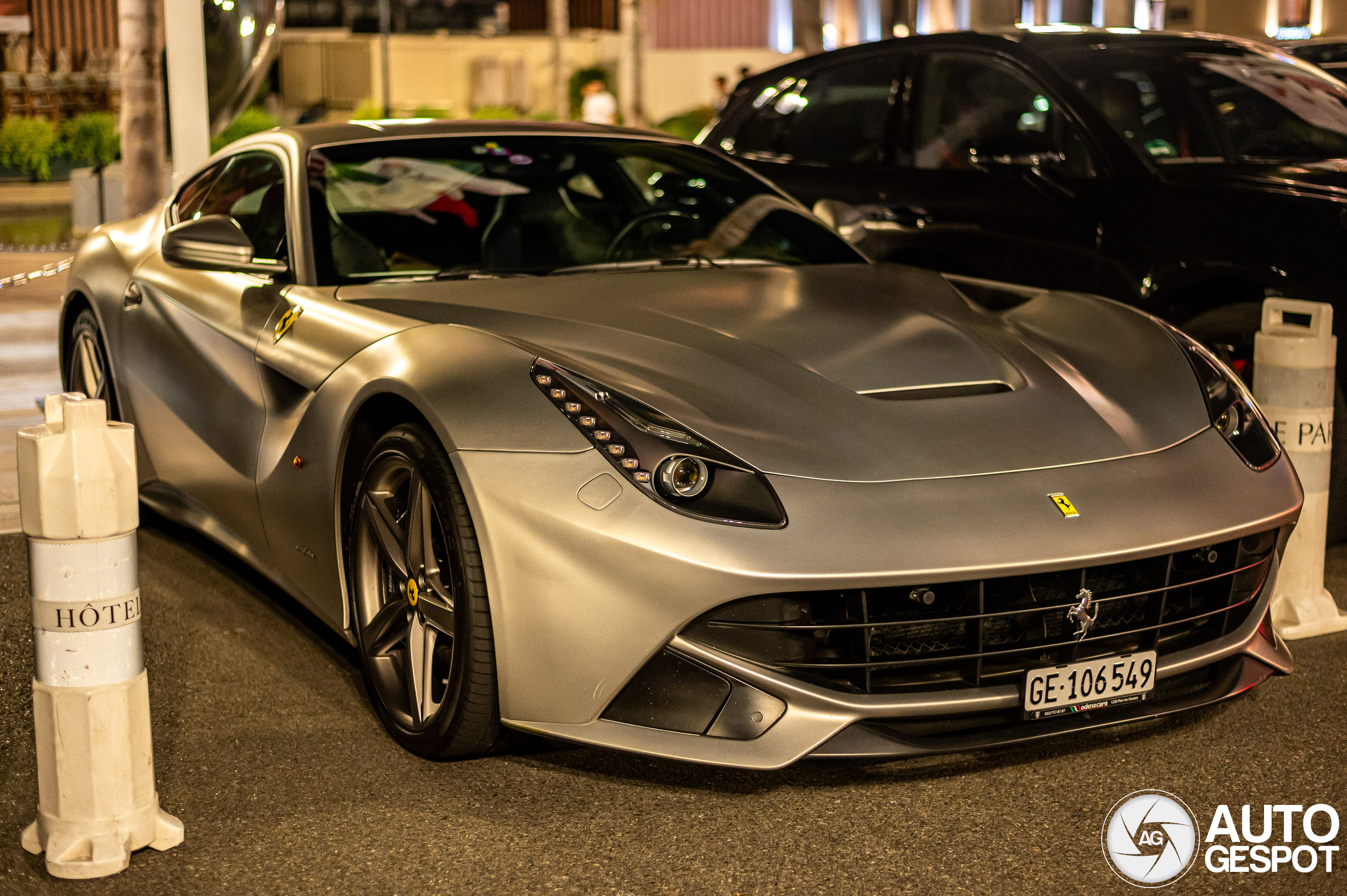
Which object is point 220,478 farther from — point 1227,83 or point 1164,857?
point 1227,83

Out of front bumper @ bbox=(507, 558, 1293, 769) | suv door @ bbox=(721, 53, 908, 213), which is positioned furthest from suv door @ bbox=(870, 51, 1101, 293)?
front bumper @ bbox=(507, 558, 1293, 769)

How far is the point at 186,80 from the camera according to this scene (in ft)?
22.3

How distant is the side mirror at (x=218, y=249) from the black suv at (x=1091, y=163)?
70.5 inches

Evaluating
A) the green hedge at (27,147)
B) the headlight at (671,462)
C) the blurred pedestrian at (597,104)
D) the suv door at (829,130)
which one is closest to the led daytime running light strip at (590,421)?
the headlight at (671,462)

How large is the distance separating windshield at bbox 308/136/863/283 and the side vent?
34cm

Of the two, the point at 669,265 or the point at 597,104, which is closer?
the point at 669,265

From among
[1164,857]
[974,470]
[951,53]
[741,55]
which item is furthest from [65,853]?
[741,55]

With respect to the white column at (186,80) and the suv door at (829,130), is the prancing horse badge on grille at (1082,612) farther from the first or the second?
the white column at (186,80)

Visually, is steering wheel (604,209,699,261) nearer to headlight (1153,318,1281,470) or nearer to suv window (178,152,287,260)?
suv window (178,152,287,260)

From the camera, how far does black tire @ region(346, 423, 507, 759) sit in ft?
9.78

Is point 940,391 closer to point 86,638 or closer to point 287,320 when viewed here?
point 287,320

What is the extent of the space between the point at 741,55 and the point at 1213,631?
38144mm

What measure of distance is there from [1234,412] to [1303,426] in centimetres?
84

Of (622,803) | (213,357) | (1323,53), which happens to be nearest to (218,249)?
(213,357)
